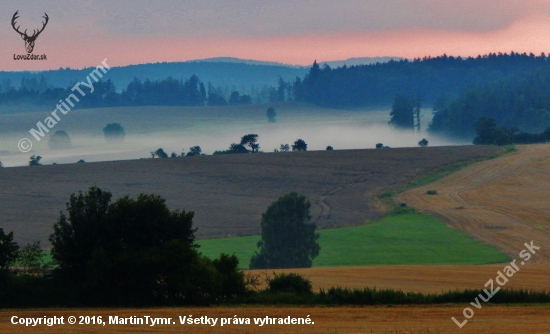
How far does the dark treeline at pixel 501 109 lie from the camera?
438 feet

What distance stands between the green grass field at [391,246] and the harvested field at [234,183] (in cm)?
287

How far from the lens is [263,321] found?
54.8 ft

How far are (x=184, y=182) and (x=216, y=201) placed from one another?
833 centimetres

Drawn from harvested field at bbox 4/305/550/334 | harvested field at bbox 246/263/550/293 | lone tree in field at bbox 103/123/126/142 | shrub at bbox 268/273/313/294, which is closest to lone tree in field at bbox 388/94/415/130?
lone tree in field at bbox 103/123/126/142

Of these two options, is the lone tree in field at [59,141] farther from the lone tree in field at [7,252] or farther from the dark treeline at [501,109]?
the lone tree in field at [7,252]

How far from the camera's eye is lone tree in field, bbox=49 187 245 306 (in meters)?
19.4

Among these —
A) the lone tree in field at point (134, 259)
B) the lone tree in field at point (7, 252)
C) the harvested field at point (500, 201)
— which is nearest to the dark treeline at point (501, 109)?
the harvested field at point (500, 201)

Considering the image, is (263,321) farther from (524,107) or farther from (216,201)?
(524,107)

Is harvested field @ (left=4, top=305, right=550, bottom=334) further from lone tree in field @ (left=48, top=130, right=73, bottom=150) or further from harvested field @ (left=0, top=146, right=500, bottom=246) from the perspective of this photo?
lone tree in field @ (left=48, top=130, right=73, bottom=150)

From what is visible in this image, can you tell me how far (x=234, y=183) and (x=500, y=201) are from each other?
24.9 m

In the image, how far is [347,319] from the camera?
17062 millimetres

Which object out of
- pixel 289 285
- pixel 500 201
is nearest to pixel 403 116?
pixel 500 201

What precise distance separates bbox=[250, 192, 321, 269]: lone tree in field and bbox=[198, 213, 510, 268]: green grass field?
96 cm

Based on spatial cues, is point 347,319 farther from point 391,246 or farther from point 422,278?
point 391,246
